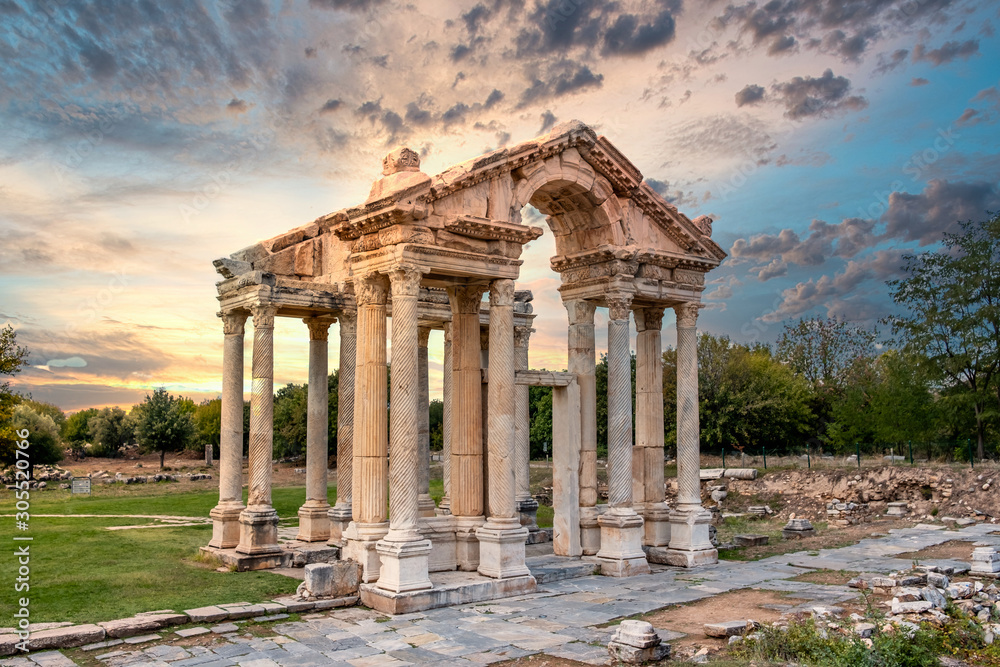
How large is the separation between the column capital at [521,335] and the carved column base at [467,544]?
7.75 m

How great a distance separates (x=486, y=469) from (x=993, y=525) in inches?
641

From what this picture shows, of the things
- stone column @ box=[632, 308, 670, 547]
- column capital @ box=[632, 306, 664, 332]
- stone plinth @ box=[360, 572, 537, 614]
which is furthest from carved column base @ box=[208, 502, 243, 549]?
column capital @ box=[632, 306, 664, 332]

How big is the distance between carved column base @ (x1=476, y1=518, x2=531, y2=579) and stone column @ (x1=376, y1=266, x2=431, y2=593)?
140 cm

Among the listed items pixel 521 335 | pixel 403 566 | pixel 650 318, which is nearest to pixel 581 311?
pixel 650 318

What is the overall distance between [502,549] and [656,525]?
487 cm

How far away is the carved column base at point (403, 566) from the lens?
12773 mm

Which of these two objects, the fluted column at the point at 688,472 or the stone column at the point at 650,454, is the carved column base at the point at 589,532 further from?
the fluted column at the point at 688,472

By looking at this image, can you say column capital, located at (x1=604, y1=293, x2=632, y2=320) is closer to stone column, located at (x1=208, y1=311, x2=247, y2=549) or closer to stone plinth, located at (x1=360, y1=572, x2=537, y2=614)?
stone plinth, located at (x1=360, y1=572, x2=537, y2=614)

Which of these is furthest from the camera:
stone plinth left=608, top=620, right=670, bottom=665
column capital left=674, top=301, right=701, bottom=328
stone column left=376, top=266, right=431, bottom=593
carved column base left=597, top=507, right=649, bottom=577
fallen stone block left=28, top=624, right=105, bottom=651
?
column capital left=674, top=301, right=701, bottom=328

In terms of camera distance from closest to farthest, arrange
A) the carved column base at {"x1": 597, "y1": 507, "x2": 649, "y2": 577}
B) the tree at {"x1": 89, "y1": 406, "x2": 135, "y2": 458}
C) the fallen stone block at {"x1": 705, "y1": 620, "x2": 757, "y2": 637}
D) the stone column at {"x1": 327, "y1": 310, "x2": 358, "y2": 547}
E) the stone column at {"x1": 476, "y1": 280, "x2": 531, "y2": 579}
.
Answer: the fallen stone block at {"x1": 705, "y1": 620, "x2": 757, "y2": 637} → the stone column at {"x1": 476, "y1": 280, "x2": 531, "y2": 579} → the carved column base at {"x1": 597, "y1": 507, "x2": 649, "y2": 577} → the stone column at {"x1": 327, "y1": 310, "x2": 358, "y2": 547} → the tree at {"x1": 89, "y1": 406, "x2": 135, "y2": 458}

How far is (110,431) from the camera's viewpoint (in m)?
64.4

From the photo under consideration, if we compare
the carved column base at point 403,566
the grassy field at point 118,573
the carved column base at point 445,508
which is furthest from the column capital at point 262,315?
the carved column base at point 403,566

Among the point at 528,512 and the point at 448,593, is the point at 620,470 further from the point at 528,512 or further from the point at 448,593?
the point at 528,512

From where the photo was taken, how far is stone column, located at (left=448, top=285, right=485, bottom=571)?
15016 millimetres
